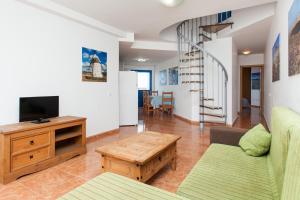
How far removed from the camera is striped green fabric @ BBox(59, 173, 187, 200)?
108cm

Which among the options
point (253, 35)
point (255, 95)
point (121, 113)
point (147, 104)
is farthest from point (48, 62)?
point (255, 95)

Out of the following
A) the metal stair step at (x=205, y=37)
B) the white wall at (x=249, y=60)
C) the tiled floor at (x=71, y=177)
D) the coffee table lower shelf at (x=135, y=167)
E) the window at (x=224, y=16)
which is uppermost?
the window at (x=224, y=16)

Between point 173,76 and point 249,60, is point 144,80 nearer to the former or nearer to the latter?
point 173,76

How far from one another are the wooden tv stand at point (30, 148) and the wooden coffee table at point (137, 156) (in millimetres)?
1015

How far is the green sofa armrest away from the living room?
0.01 metres

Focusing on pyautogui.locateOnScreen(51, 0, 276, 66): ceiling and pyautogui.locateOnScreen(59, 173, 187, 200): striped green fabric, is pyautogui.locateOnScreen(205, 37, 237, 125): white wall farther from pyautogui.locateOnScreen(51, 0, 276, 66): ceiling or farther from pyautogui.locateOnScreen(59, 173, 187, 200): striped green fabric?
pyautogui.locateOnScreen(59, 173, 187, 200): striped green fabric

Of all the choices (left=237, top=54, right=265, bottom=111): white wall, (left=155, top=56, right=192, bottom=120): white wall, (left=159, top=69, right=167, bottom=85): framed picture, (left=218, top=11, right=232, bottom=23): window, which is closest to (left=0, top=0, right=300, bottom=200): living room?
(left=218, top=11, right=232, bottom=23): window

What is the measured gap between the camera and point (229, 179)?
1.46m

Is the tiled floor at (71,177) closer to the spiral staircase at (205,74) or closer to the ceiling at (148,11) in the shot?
the spiral staircase at (205,74)

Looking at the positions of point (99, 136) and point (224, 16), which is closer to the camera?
point (99, 136)

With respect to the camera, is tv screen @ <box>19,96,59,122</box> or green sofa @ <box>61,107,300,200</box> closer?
green sofa @ <box>61,107,300,200</box>

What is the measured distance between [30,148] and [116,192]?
6.43 feet

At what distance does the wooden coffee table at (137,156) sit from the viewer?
6.38 ft

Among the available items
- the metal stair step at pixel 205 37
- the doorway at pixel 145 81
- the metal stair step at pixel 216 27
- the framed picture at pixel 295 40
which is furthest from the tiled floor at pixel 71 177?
the doorway at pixel 145 81
